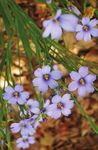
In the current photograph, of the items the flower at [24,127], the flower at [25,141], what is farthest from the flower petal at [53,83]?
the flower at [25,141]

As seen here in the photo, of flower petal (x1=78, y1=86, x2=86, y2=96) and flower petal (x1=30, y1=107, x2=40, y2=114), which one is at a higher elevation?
flower petal (x1=30, y1=107, x2=40, y2=114)

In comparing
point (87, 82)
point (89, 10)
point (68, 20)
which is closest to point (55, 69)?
point (87, 82)

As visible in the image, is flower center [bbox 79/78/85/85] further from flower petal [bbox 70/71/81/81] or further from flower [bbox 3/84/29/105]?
flower [bbox 3/84/29/105]

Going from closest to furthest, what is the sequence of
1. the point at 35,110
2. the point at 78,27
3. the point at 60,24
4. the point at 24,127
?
the point at 60,24 → the point at 78,27 → the point at 35,110 → the point at 24,127

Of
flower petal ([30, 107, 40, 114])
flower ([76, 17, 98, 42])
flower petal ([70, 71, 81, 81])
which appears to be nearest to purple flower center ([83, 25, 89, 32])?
flower ([76, 17, 98, 42])

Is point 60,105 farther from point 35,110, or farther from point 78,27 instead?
point 78,27

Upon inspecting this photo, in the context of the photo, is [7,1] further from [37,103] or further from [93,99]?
[93,99]

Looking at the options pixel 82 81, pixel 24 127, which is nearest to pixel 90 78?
pixel 82 81
